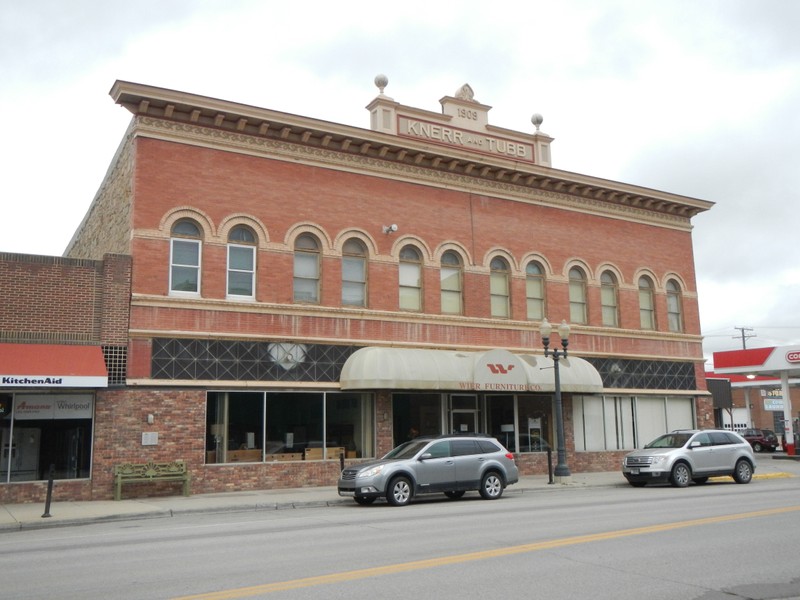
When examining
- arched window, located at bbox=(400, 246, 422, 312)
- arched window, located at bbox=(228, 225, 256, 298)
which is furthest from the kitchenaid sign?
arched window, located at bbox=(400, 246, 422, 312)

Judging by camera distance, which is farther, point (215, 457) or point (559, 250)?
point (559, 250)

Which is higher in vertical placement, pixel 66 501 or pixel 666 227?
pixel 666 227

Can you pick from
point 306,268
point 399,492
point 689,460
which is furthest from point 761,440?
point 399,492

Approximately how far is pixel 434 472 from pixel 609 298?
569 inches

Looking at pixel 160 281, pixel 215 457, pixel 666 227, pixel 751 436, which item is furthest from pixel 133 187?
pixel 751 436

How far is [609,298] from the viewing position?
29828 millimetres

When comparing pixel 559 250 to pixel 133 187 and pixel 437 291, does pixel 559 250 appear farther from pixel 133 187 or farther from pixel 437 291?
pixel 133 187

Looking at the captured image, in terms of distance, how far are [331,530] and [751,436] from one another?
134ft

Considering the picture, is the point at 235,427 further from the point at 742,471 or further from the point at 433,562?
the point at 742,471

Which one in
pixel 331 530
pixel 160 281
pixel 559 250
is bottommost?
pixel 331 530

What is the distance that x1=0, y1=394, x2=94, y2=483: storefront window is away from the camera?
18.7 meters

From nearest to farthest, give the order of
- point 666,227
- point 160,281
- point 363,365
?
point 160,281, point 363,365, point 666,227

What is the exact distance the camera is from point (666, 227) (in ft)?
104

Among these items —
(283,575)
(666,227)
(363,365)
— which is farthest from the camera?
(666,227)
